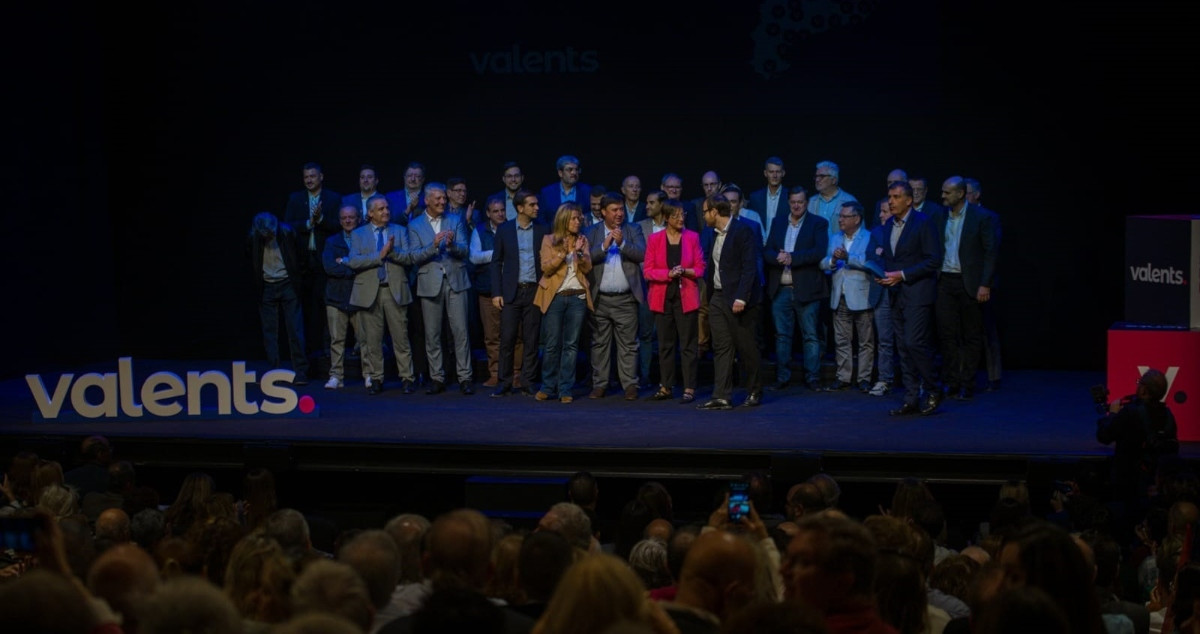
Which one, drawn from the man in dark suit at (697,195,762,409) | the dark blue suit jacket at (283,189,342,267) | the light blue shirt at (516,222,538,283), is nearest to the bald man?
the man in dark suit at (697,195,762,409)

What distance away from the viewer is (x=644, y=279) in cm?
1016

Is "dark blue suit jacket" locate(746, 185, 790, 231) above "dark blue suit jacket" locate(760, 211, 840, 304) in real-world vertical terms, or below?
above

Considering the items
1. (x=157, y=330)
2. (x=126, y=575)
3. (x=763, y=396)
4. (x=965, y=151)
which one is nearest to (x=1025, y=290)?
(x=965, y=151)

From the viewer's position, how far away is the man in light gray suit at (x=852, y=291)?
33.3 feet

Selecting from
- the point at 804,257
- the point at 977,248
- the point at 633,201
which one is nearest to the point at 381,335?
the point at 633,201

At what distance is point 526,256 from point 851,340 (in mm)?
2574

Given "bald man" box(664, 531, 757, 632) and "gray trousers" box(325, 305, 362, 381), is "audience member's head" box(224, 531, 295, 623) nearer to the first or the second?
"bald man" box(664, 531, 757, 632)

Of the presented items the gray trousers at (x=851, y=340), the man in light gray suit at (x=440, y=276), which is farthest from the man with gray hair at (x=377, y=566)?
the gray trousers at (x=851, y=340)

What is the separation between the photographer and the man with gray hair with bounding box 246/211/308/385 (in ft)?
20.3

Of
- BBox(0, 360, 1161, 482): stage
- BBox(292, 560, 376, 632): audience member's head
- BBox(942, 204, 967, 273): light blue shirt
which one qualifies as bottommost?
BBox(0, 360, 1161, 482): stage

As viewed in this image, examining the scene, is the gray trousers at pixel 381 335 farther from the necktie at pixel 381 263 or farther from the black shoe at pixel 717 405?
the black shoe at pixel 717 405

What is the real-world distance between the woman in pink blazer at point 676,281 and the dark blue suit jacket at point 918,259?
139 centimetres

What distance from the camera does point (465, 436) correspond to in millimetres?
8805

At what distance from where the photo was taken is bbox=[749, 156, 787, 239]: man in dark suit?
419 inches
